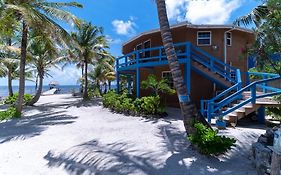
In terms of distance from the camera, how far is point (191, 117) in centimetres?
812

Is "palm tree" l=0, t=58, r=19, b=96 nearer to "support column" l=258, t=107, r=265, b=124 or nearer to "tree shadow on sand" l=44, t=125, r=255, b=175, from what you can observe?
"tree shadow on sand" l=44, t=125, r=255, b=175

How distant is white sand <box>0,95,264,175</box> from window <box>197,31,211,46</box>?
6824mm

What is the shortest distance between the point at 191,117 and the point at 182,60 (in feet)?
19.5

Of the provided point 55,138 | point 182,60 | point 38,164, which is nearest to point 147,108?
point 182,60

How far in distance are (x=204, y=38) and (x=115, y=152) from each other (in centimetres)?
1155

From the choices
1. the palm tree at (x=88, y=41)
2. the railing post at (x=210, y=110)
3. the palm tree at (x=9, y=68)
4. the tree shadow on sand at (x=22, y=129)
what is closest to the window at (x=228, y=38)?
the railing post at (x=210, y=110)

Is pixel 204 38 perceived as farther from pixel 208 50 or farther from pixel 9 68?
pixel 9 68

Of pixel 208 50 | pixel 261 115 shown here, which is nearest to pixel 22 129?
pixel 208 50

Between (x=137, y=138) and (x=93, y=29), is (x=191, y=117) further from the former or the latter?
(x=93, y=29)

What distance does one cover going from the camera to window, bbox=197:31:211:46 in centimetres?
1678

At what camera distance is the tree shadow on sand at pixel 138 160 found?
6.74 meters

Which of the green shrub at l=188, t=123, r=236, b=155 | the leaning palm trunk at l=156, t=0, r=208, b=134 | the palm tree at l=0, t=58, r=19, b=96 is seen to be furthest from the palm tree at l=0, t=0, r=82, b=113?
the green shrub at l=188, t=123, r=236, b=155

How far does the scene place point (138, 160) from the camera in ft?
24.3

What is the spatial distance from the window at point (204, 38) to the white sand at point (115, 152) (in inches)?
269
